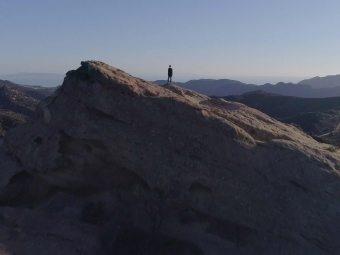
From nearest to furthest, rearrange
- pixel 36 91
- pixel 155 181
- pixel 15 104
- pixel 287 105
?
pixel 155 181, pixel 15 104, pixel 287 105, pixel 36 91

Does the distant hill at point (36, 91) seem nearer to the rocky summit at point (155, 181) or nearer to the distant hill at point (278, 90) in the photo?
the distant hill at point (278, 90)

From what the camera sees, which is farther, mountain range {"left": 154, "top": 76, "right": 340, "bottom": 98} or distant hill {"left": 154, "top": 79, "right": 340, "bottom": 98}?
mountain range {"left": 154, "top": 76, "right": 340, "bottom": 98}

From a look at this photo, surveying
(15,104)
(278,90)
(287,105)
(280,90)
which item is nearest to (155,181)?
(15,104)

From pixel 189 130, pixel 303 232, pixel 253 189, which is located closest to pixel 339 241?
pixel 303 232

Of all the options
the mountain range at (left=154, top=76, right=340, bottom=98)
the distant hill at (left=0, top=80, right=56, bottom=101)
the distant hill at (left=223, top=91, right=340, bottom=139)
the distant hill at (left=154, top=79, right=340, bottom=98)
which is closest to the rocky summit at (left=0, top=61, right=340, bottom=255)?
the distant hill at (left=223, top=91, right=340, bottom=139)

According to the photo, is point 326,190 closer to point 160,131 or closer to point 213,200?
point 213,200

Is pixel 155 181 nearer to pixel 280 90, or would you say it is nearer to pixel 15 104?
pixel 15 104

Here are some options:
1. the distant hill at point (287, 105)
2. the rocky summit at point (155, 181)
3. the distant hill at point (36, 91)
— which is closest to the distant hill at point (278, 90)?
the distant hill at point (36, 91)

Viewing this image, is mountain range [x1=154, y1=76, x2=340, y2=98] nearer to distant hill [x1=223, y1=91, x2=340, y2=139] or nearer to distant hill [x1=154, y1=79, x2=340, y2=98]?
distant hill [x1=154, y1=79, x2=340, y2=98]
